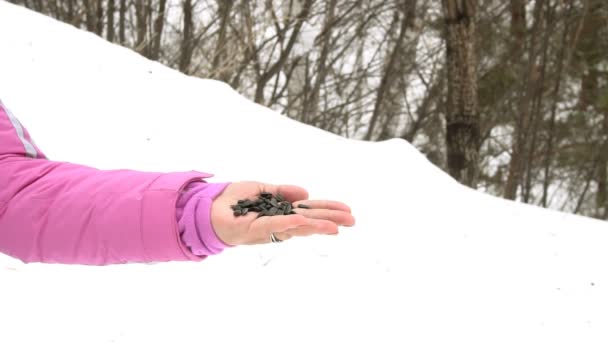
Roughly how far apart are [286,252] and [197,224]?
3.85 ft

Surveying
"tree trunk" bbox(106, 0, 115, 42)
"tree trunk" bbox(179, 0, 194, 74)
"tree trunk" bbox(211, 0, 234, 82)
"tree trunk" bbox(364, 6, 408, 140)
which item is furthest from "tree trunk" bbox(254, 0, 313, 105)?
"tree trunk" bbox(106, 0, 115, 42)

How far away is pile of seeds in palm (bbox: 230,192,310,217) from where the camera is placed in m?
1.30

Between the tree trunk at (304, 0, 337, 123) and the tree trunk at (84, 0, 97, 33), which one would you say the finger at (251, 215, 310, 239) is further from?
the tree trunk at (84, 0, 97, 33)

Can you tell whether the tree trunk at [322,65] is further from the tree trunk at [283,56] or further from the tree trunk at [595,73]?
the tree trunk at [595,73]

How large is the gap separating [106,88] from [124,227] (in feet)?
7.81

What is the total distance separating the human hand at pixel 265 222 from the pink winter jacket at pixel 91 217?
0.03 metres

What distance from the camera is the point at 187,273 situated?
2285mm

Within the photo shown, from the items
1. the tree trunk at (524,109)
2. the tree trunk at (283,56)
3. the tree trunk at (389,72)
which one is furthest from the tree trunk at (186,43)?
the tree trunk at (524,109)

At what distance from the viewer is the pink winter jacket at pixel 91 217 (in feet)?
4.07

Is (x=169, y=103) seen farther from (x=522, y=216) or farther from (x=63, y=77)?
(x=522, y=216)

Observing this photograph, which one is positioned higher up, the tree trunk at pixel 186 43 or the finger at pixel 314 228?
the tree trunk at pixel 186 43

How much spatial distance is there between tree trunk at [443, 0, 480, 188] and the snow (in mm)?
1207

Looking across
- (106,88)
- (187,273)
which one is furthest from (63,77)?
(187,273)

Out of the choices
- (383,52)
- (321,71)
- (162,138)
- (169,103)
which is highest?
(383,52)
